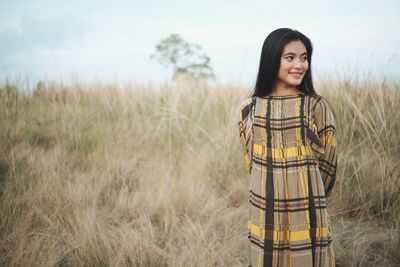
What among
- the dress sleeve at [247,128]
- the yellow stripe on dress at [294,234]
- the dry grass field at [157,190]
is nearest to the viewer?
the yellow stripe on dress at [294,234]

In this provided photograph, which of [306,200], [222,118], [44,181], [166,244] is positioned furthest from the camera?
[222,118]

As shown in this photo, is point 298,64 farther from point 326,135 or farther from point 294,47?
point 326,135

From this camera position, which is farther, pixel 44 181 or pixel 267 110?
pixel 44 181

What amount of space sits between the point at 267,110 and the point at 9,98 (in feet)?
10.4

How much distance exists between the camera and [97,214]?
236 cm

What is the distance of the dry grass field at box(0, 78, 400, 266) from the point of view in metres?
1.92

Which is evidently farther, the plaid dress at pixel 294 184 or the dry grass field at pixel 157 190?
the dry grass field at pixel 157 190

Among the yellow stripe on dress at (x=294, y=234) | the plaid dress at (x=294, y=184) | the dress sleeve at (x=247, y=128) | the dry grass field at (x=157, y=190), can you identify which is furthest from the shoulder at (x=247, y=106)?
the dry grass field at (x=157, y=190)

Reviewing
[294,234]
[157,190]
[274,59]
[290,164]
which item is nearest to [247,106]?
[274,59]

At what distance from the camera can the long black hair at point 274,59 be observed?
1.29 metres

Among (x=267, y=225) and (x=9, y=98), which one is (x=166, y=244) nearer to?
(x=267, y=225)

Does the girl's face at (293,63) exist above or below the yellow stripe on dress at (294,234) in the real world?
above

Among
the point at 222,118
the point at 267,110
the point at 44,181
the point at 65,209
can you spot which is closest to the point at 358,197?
the point at 267,110

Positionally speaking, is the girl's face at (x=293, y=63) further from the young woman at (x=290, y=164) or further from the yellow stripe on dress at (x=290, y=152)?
the yellow stripe on dress at (x=290, y=152)
